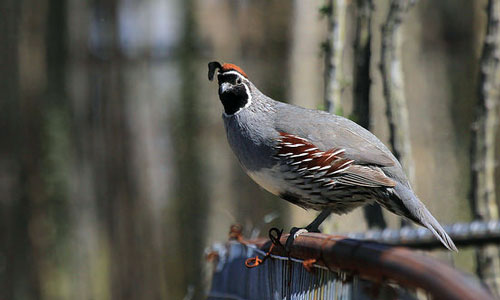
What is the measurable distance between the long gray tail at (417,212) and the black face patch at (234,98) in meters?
0.80

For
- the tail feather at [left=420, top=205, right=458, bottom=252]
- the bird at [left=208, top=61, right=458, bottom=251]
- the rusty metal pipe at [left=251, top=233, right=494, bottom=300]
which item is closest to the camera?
the rusty metal pipe at [left=251, top=233, right=494, bottom=300]

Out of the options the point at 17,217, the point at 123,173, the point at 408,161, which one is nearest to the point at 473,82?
the point at 408,161

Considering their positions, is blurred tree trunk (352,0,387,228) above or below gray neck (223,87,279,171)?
above

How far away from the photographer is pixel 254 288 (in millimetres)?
2443

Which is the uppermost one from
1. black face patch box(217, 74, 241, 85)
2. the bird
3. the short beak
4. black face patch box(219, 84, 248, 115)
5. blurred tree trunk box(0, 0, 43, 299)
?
black face patch box(217, 74, 241, 85)

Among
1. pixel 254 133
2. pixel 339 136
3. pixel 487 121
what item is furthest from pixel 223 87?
Answer: pixel 487 121

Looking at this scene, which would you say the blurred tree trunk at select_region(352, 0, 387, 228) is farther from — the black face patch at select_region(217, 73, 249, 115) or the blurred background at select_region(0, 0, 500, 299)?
the blurred background at select_region(0, 0, 500, 299)

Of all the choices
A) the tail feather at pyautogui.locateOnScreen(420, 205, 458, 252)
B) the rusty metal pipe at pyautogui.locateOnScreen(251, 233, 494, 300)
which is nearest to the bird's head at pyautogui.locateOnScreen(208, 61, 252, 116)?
the tail feather at pyautogui.locateOnScreen(420, 205, 458, 252)

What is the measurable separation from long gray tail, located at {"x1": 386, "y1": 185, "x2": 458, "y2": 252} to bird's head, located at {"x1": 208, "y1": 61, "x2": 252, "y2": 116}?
31.3 inches

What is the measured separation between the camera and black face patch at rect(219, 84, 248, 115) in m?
3.10

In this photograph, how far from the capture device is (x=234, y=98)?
312 centimetres

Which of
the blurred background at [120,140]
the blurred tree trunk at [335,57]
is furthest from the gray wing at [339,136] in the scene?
the blurred background at [120,140]

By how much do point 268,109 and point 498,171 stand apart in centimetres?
310

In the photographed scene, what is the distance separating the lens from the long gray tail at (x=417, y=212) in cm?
248
